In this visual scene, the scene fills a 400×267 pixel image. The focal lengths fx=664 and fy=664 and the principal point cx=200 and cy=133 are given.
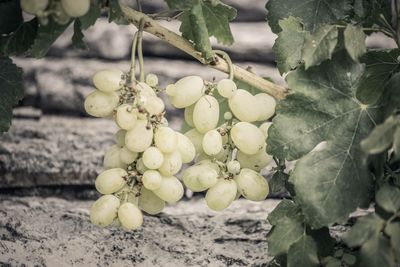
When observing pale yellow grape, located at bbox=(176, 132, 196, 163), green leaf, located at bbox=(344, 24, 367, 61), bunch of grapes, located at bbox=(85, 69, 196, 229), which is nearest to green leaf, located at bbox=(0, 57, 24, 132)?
bunch of grapes, located at bbox=(85, 69, 196, 229)

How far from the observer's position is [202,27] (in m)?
0.92

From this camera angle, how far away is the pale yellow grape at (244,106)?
957mm

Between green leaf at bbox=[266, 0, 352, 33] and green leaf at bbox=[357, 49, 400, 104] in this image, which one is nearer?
green leaf at bbox=[357, 49, 400, 104]

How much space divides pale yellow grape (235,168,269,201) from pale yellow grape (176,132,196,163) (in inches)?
3.0

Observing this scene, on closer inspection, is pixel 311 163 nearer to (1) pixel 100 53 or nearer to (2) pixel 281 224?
(2) pixel 281 224

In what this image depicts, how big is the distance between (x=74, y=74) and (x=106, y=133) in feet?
0.71

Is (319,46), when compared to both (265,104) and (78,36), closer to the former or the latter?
(265,104)

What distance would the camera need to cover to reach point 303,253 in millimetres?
902

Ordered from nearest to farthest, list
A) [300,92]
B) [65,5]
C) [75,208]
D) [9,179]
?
[65,5], [300,92], [75,208], [9,179]

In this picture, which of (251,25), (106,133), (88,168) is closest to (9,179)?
(88,168)

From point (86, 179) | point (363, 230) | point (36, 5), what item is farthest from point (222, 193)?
point (86, 179)

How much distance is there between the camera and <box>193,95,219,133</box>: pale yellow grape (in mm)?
937

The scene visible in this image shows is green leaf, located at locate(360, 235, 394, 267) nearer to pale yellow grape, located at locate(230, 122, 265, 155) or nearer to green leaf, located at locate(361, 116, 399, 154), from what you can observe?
green leaf, located at locate(361, 116, 399, 154)

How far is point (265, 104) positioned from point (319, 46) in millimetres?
184
